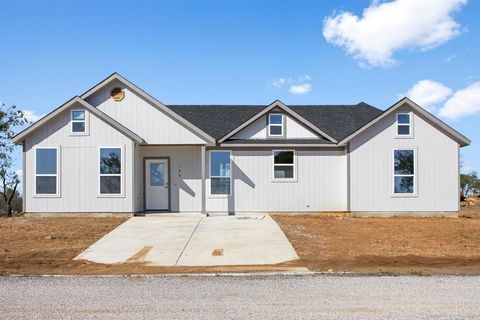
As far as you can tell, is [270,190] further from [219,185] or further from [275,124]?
[275,124]

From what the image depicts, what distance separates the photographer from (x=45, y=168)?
65.3ft

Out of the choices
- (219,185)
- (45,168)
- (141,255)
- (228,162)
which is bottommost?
(141,255)

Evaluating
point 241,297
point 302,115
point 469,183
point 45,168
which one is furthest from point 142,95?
point 469,183

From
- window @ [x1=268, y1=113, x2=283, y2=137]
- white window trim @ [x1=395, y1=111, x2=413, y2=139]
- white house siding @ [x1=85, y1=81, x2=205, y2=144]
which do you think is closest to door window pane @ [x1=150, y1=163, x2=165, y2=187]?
white house siding @ [x1=85, y1=81, x2=205, y2=144]

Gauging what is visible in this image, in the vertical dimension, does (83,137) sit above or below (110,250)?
above

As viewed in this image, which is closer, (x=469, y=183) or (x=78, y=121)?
(x=78, y=121)

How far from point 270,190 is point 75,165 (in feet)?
27.1

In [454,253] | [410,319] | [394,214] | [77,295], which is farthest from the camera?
[394,214]

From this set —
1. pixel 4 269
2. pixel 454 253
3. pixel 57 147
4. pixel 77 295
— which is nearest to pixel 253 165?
pixel 57 147

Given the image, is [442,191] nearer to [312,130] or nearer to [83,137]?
[312,130]

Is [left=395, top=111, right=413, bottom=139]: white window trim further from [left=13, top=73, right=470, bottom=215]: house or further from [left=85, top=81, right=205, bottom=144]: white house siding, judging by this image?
[left=85, top=81, right=205, bottom=144]: white house siding

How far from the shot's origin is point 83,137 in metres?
19.9

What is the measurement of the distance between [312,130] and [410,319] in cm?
1573

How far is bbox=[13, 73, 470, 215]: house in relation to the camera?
19.8 metres
